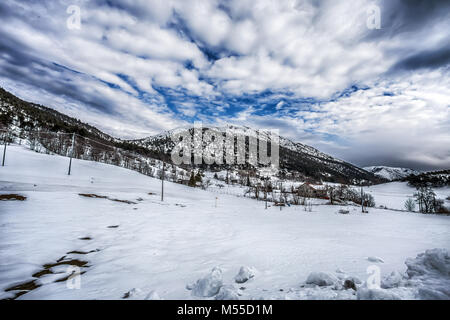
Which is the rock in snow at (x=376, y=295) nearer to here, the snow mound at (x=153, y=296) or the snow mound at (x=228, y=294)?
the snow mound at (x=228, y=294)

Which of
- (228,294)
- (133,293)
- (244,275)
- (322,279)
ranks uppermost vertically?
(322,279)

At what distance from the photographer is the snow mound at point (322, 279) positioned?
114 inches

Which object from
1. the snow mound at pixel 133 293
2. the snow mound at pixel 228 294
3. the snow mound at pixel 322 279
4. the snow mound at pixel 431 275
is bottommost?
the snow mound at pixel 133 293

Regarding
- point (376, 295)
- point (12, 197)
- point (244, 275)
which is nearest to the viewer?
point (376, 295)

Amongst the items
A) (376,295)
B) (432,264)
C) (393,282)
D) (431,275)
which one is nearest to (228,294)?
(376,295)

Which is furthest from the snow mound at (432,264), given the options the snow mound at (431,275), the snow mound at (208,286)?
the snow mound at (208,286)

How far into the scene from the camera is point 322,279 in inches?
117

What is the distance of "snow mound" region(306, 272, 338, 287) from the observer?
2899mm

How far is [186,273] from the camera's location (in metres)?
4.29

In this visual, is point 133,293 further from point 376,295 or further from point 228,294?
point 376,295

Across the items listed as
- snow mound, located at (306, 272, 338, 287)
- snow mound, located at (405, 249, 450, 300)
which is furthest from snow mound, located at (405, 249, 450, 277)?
snow mound, located at (306, 272, 338, 287)
